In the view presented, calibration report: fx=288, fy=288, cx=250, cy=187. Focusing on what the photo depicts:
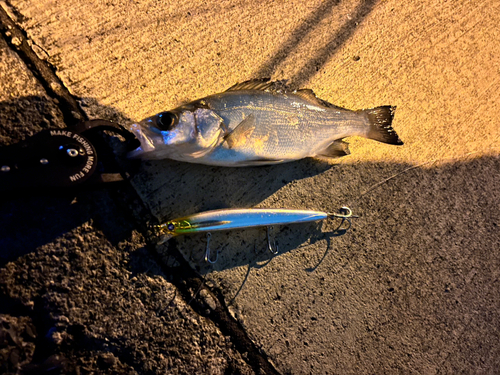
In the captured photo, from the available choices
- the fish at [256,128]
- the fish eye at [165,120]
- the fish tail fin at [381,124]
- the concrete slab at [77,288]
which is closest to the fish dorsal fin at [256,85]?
the fish at [256,128]

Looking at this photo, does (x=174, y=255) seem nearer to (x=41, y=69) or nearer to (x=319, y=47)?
(x=41, y=69)

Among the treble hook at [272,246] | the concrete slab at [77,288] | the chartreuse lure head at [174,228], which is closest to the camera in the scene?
the concrete slab at [77,288]

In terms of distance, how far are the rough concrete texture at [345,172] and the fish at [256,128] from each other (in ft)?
0.68

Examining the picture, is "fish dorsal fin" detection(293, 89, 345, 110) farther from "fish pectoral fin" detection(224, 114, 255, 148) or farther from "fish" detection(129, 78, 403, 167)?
"fish pectoral fin" detection(224, 114, 255, 148)

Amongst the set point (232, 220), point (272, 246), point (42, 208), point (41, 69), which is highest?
point (41, 69)

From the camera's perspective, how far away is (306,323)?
2.49m

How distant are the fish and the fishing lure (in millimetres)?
407

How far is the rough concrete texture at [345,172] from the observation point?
238 cm

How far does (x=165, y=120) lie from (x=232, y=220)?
0.89 meters

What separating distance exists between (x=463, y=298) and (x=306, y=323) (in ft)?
5.49

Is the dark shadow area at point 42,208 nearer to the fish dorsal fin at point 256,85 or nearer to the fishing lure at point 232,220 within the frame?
the fishing lure at point 232,220

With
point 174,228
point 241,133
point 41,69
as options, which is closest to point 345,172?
point 241,133

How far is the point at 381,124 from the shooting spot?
2670mm

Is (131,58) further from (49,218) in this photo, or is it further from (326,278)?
(326,278)
